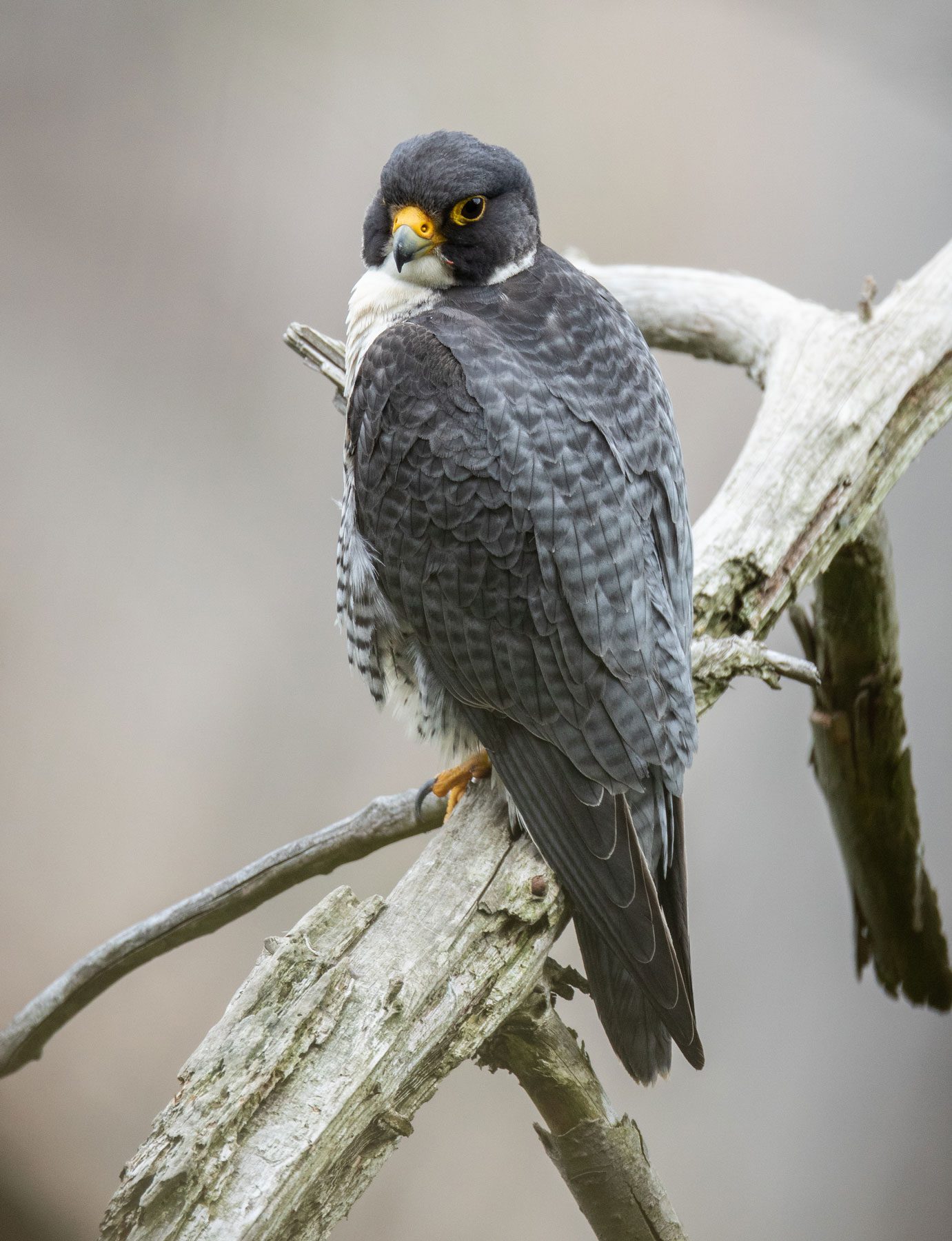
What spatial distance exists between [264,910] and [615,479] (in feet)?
5.37

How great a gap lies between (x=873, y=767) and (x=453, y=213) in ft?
5.30

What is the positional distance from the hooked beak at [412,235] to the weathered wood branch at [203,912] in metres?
0.93

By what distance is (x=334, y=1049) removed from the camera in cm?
111

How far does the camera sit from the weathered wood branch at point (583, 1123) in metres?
1.33

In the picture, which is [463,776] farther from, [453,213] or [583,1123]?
[453,213]

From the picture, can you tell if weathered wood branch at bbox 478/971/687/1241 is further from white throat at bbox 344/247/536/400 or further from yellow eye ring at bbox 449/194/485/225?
yellow eye ring at bbox 449/194/485/225

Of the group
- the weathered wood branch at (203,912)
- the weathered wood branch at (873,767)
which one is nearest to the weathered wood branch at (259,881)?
the weathered wood branch at (203,912)

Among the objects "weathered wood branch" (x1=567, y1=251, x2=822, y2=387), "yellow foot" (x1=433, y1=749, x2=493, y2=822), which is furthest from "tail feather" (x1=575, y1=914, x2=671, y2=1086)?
"weathered wood branch" (x1=567, y1=251, x2=822, y2=387)

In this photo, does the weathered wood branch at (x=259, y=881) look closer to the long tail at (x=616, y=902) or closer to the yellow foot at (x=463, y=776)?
the yellow foot at (x=463, y=776)

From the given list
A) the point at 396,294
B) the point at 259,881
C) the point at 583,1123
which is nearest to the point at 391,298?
the point at 396,294

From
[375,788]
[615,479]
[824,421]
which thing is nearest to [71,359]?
[375,788]

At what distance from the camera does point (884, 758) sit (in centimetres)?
240

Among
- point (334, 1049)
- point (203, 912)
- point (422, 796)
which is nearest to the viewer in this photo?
point (334, 1049)

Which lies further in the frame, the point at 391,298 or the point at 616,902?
the point at 391,298
